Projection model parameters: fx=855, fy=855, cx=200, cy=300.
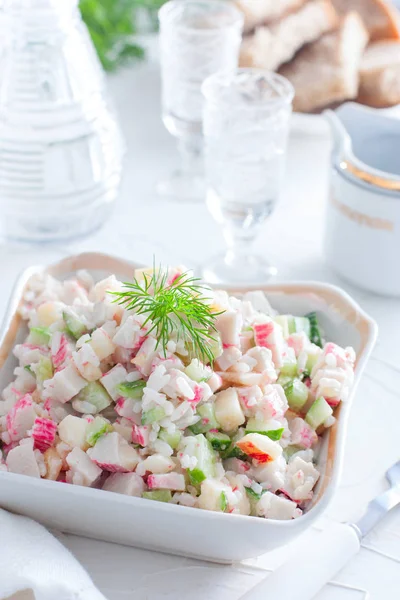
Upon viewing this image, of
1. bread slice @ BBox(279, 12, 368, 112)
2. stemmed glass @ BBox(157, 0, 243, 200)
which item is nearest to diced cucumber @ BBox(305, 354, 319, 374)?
stemmed glass @ BBox(157, 0, 243, 200)

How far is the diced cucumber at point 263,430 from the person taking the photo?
1.09 meters

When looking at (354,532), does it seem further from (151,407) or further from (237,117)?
(237,117)

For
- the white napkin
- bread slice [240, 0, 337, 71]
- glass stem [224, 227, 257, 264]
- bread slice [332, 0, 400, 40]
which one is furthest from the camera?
bread slice [332, 0, 400, 40]

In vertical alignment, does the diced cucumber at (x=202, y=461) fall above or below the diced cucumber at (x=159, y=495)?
above

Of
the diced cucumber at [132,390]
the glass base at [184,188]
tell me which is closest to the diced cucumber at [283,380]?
the diced cucumber at [132,390]

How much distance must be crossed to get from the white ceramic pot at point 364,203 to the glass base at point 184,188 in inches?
15.9

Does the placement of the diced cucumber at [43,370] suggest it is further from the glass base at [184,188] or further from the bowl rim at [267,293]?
the glass base at [184,188]

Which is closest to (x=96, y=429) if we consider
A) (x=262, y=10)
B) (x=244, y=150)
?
(x=244, y=150)

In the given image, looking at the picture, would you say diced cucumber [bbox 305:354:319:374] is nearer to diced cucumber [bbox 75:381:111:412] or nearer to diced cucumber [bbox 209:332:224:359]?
diced cucumber [bbox 209:332:224:359]

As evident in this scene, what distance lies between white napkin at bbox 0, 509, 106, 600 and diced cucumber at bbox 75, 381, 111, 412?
0.17m

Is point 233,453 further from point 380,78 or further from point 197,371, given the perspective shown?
point 380,78

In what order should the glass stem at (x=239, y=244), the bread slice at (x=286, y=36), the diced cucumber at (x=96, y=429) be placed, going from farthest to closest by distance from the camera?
the bread slice at (x=286, y=36)
the glass stem at (x=239, y=244)
the diced cucumber at (x=96, y=429)

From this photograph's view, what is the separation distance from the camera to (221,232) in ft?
6.15

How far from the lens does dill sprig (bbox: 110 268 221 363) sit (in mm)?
1117
